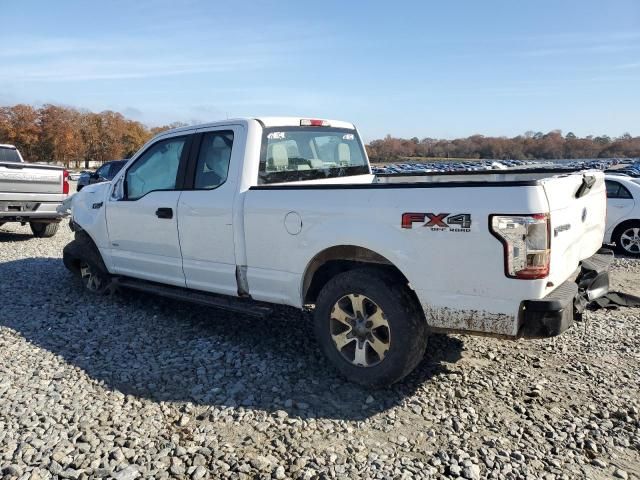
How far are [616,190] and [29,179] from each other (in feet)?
35.9

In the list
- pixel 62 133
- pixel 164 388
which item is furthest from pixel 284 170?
pixel 62 133

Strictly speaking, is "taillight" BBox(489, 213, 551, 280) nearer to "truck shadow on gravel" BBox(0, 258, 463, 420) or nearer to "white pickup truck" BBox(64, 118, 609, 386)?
"white pickup truck" BBox(64, 118, 609, 386)

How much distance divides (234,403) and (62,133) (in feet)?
323

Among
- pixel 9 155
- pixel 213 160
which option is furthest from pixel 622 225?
pixel 9 155

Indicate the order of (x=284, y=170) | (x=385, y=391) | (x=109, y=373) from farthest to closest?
1. (x=284, y=170)
2. (x=109, y=373)
3. (x=385, y=391)

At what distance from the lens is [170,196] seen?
17.0ft

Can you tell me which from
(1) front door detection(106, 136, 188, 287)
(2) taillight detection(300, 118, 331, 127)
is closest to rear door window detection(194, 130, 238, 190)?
(1) front door detection(106, 136, 188, 287)

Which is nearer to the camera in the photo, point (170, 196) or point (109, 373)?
point (109, 373)

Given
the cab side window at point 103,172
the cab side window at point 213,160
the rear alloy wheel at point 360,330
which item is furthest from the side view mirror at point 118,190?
the cab side window at point 103,172

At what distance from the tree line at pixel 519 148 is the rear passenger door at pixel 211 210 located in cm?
8960

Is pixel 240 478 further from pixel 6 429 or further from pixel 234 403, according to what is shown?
pixel 6 429

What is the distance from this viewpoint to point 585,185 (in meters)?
3.97

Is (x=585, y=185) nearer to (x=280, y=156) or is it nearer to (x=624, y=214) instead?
(x=280, y=156)

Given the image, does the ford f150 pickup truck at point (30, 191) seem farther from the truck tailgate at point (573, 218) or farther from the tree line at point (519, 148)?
the tree line at point (519, 148)
